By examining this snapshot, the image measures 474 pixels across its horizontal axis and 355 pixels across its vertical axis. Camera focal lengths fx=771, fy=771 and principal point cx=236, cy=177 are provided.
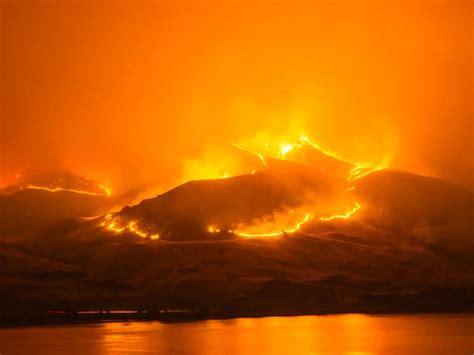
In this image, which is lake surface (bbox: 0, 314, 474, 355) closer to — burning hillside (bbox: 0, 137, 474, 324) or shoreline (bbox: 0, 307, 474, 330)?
shoreline (bbox: 0, 307, 474, 330)

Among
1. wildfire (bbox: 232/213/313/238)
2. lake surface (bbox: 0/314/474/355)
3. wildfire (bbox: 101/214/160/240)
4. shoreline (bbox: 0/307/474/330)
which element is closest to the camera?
lake surface (bbox: 0/314/474/355)

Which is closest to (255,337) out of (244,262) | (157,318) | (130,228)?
(157,318)

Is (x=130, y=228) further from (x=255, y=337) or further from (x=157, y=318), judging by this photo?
(x=255, y=337)

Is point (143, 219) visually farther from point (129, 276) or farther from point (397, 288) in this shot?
point (397, 288)

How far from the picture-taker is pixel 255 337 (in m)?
88.6

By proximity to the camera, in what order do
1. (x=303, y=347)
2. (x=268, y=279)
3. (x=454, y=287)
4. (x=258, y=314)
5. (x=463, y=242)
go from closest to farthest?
(x=303, y=347)
(x=258, y=314)
(x=268, y=279)
(x=454, y=287)
(x=463, y=242)

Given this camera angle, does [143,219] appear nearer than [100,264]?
No

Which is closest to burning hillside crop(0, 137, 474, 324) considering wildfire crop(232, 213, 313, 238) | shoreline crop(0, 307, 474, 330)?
wildfire crop(232, 213, 313, 238)

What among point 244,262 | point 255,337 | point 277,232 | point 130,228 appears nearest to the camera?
point 255,337

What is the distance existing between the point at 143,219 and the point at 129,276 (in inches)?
1618

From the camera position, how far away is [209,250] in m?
159

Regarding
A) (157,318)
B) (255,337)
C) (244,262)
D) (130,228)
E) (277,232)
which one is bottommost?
(255,337)

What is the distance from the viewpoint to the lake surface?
77.0 m

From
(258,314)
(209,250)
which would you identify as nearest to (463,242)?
(209,250)
